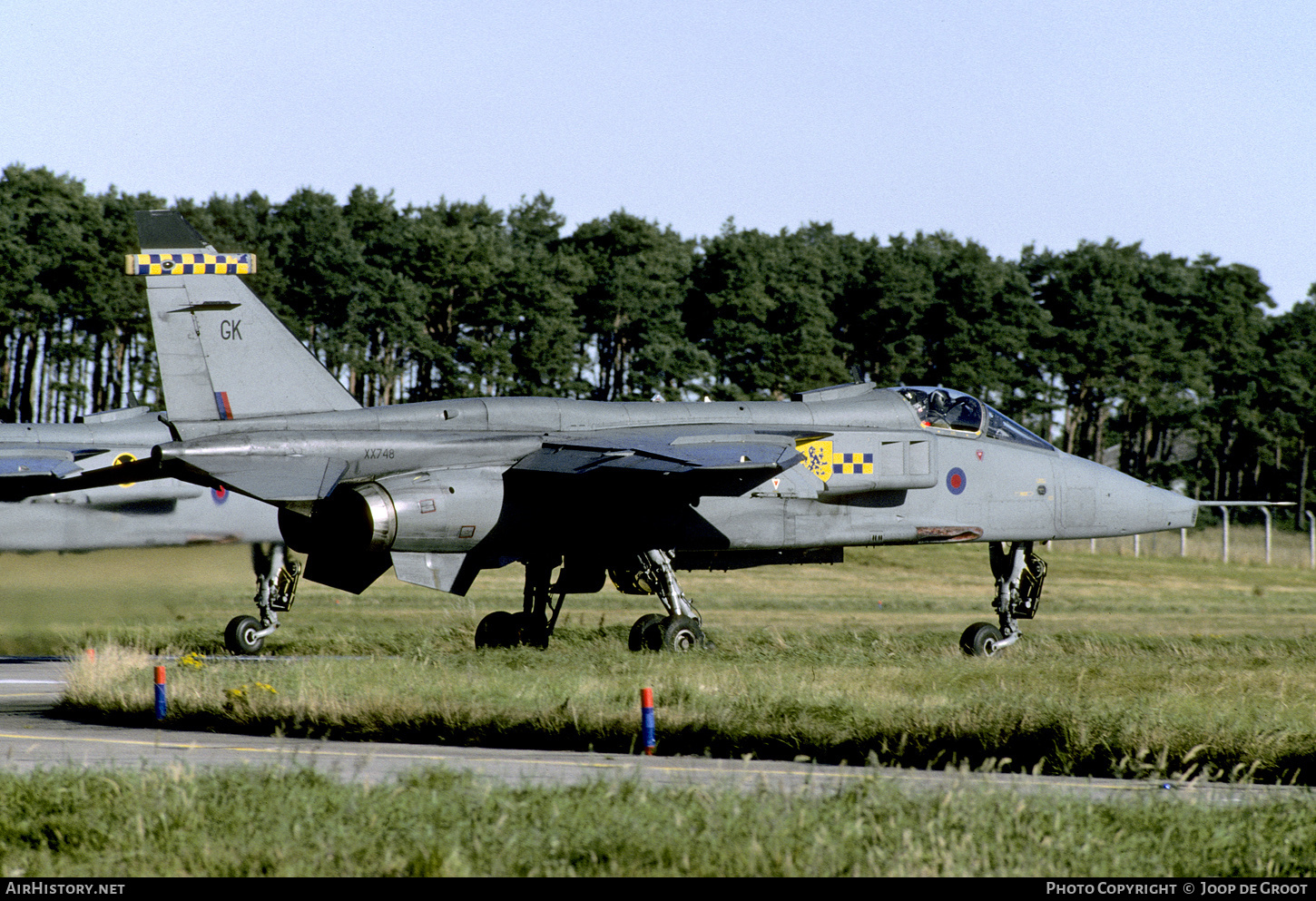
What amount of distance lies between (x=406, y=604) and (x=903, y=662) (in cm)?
1754

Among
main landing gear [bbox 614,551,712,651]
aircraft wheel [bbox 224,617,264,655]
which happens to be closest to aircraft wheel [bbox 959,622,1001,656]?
main landing gear [bbox 614,551,712,651]

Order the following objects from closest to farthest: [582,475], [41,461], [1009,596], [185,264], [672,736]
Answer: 1. [672,736]
2. [582,475]
3. [185,264]
4. [1009,596]
5. [41,461]

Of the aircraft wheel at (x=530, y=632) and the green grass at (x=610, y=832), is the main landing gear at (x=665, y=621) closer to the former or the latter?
the aircraft wheel at (x=530, y=632)

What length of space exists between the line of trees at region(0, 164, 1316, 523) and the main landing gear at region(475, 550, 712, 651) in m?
48.6

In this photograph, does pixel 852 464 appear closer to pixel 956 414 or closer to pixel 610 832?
pixel 956 414

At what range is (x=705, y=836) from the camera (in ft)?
23.1

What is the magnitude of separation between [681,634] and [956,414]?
5530 mm

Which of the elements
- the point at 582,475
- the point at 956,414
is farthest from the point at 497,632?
the point at 956,414

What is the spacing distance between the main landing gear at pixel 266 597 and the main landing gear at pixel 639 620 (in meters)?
3.27

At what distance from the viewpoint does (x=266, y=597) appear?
20.7 meters

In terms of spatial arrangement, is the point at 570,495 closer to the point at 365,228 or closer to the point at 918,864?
the point at 918,864

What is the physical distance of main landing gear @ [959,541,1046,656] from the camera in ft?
65.5

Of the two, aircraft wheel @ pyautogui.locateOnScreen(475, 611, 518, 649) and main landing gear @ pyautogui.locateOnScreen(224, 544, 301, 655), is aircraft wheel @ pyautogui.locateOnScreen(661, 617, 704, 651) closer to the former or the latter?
aircraft wheel @ pyautogui.locateOnScreen(475, 611, 518, 649)

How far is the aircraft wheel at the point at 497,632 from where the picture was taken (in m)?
19.4
